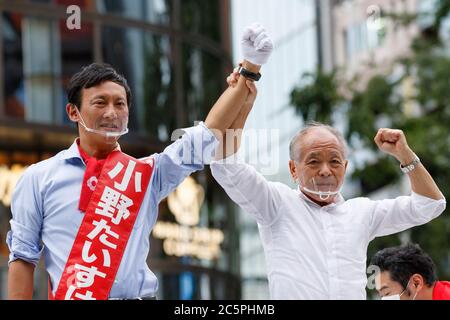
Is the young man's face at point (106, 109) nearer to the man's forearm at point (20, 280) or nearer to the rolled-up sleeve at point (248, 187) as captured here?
the rolled-up sleeve at point (248, 187)

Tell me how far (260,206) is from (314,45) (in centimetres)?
3414

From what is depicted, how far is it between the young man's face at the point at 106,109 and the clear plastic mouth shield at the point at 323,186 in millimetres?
874

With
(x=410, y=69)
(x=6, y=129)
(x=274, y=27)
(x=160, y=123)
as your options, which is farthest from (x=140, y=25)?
(x=274, y=27)

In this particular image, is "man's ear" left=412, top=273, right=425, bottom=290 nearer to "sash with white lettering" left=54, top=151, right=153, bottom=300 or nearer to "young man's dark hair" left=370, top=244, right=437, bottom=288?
"young man's dark hair" left=370, top=244, right=437, bottom=288

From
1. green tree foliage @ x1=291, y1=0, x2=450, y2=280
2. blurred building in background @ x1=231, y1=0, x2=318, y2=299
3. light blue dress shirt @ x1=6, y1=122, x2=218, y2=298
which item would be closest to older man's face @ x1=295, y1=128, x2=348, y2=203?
light blue dress shirt @ x1=6, y1=122, x2=218, y2=298

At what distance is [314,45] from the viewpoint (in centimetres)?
3953

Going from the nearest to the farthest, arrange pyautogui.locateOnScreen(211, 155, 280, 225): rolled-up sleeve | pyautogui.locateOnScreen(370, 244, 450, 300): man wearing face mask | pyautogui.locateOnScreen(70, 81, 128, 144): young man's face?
pyautogui.locateOnScreen(70, 81, 128, 144): young man's face
pyautogui.locateOnScreen(211, 155, 280, 225): rolled-up sleeve
pyautogui.locateOnScreen(370, 244, 450, 300): man wearing face mask

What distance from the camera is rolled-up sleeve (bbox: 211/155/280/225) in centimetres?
554

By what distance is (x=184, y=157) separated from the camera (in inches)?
213

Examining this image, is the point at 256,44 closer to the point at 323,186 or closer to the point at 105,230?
the point at 323,186

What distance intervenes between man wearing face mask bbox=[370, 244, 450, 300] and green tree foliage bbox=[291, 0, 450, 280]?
44.9ft

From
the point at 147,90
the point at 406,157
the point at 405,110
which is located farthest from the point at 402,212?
the point at 405,110

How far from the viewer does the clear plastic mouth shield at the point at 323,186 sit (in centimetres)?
569

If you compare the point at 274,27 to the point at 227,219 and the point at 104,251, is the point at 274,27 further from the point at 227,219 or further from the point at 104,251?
the point at 104,251
